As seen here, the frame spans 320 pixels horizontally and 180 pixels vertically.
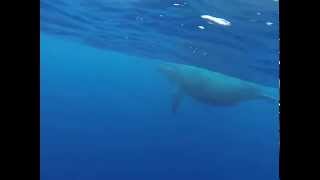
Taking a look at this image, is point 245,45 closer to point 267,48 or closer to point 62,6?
point 267,48

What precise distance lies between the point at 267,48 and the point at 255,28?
1.79m

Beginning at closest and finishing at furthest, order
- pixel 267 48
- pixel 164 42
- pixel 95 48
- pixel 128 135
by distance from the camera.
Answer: pixel 267 48
pixel 164 42
pixel 95 48
pixel 128 135

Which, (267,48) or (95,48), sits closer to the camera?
(267,48)

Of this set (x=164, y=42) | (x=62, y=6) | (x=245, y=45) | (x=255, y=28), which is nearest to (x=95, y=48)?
(x=164, y=42)

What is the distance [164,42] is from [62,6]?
319cm

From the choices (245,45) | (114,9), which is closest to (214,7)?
(114,9)

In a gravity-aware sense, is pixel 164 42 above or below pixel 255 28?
below
